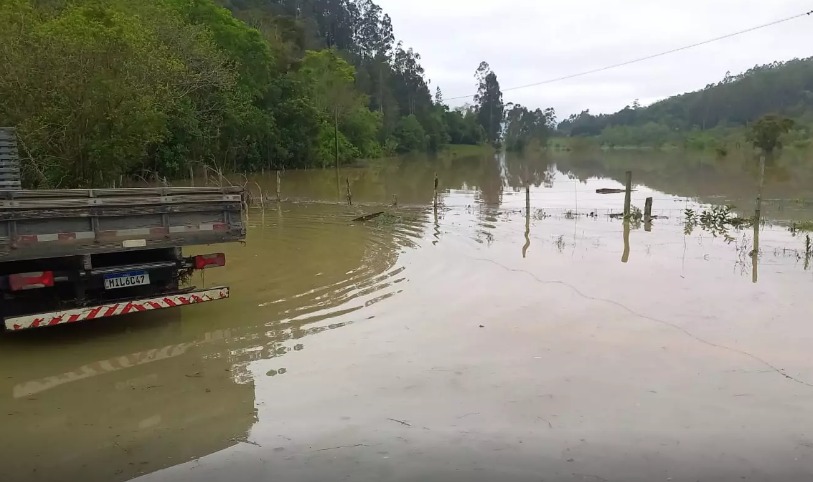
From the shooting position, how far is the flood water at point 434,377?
4406 millimetres

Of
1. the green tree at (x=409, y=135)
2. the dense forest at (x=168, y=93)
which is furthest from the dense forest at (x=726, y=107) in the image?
the dense forest at (x=168, y=93)

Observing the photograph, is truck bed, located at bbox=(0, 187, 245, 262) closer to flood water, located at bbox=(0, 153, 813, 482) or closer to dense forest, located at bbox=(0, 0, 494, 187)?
flood water, located at bbox=(0, 153, 813, 482)

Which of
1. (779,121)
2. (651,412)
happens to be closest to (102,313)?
(651,412)

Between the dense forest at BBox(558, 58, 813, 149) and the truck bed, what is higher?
the dense forest at BBox(558, 58, 813, 149)

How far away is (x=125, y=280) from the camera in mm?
6777

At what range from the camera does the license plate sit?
21.8 ft

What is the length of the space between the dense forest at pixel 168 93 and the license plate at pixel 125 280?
962 cm

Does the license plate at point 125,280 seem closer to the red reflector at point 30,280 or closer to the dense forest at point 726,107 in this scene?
the red reflector at point 30,280

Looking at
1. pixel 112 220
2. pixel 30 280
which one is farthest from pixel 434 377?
pixel 30 280

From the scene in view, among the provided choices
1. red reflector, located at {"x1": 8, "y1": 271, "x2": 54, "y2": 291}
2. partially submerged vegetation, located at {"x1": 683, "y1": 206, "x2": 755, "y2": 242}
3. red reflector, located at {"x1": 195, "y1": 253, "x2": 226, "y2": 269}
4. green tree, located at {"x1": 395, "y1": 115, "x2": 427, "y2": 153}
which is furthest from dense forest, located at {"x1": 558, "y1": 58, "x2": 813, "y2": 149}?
red reflector, located at {"x1": 8, "y1": 271, "x2": 54, "y2": 291}

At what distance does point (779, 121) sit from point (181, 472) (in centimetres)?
6220

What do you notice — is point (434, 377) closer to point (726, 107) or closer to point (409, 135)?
point (409, 135)

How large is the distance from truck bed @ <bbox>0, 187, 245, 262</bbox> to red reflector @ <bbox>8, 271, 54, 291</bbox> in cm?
→ 19

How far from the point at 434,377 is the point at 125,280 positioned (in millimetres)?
3504
